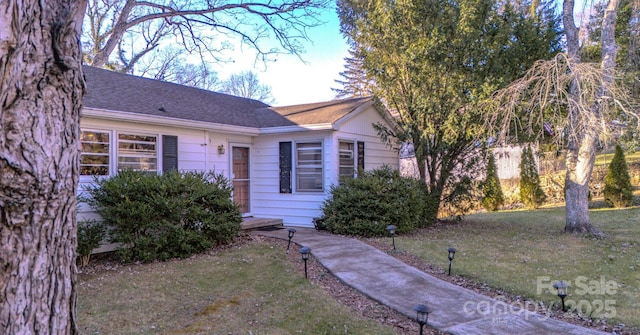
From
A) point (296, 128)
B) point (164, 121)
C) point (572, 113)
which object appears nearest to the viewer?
point (572, 113)

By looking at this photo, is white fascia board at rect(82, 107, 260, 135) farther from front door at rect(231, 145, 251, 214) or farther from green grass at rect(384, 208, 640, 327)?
green grass at rect(384, 208, 640, 327)

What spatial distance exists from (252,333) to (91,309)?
2.01 metres

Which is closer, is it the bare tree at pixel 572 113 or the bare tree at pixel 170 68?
the bare tree at pixel 572 113

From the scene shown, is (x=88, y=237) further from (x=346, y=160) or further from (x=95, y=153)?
(x=346, y=160)

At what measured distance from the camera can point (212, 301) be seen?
4.61 meters

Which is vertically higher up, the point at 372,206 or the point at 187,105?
the point at 187,105

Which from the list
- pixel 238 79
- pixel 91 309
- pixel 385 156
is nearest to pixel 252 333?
pixel 91 309

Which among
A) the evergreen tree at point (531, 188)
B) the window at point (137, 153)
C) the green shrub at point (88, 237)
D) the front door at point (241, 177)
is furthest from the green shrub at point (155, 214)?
the evergreen tree at point (531, 188)

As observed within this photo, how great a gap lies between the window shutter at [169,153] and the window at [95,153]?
1.10 m

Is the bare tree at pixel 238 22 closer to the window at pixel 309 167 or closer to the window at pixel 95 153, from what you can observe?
the window at pixel 309 167

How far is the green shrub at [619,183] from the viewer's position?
12.7 meters

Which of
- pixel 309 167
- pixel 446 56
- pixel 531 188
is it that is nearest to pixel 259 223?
pixel 309 167

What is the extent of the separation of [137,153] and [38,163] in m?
6.62

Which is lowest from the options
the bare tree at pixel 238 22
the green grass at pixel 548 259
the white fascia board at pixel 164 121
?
the green grass at pixel 548 259
